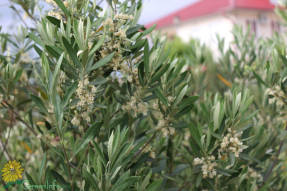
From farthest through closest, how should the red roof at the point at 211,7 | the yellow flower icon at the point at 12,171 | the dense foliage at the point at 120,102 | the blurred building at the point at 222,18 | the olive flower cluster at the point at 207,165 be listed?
the red roof at the point at 211,7 < the blurred building at the point at 222,18 < the olive flower cluster at the point at 207,165 < the yellow flower icon at the point at 12,171 < the dense foliage at the point at 120,102

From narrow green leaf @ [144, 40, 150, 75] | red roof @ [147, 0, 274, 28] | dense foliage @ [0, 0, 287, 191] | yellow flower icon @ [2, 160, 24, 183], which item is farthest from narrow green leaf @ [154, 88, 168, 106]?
red roof @ [147, 0, 274, 28]

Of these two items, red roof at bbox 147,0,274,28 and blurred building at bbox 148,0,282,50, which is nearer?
blurred building at bbox 148,0,282,50

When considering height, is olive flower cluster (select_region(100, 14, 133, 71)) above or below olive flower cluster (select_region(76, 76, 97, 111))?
above

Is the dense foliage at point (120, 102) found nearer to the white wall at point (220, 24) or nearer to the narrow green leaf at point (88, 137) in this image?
the narrow green leaf at point (88, 137)

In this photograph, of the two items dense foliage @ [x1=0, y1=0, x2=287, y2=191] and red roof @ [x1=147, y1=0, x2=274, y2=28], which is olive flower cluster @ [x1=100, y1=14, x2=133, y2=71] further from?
red roof @ [x1=147, y1=0, x2=274, y2=28]

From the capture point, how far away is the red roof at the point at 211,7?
22547 mm

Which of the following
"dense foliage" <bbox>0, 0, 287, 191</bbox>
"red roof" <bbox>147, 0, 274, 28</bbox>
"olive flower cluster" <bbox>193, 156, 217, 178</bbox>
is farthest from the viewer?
"red roof" <bbox>147, 0, 274, 28</bbox>

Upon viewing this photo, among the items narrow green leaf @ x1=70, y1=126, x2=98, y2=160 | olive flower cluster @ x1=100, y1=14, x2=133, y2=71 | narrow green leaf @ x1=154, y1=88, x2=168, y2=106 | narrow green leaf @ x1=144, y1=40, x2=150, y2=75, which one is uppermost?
olive flower cluster @ x1=100, y1=14, x2=133, y2=71

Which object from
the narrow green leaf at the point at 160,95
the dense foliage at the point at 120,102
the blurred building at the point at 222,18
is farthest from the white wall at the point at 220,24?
the narrow green leaf at the point at 160,95

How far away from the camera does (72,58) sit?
4.50 ft

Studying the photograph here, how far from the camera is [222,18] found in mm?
22516

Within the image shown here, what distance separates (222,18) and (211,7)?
2.52 meters

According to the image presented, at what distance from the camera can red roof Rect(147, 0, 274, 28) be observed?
888 inches

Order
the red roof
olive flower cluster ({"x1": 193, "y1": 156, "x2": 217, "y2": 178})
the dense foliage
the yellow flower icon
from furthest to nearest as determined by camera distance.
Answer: the red roof
olive flower cluster ({"x1": 193, "y1": 156, "x2": 217, "y2": 178})
the yellow flower icon
the dense foliage
